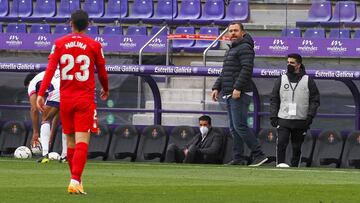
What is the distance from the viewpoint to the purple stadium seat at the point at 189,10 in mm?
28406

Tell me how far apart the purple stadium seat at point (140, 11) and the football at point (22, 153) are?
1095 cm

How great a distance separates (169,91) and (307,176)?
877 cm

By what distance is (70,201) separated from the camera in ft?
31.3

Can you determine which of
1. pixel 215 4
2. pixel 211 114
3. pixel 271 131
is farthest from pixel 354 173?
pixel 215 4

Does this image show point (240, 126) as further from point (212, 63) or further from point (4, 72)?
point (212, 63)

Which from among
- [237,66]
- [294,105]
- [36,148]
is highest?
[237,66]

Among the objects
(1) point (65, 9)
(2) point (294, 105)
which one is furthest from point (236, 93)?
(1) point (65, 9)

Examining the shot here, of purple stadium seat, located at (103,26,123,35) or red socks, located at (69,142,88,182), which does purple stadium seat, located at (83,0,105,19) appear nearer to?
purple stadium seat, located at (103,26,123,35)

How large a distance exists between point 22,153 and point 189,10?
436 inches

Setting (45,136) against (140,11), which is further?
(140,11)

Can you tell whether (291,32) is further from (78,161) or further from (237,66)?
(78,161)

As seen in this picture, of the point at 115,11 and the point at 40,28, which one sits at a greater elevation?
the point at 115,11

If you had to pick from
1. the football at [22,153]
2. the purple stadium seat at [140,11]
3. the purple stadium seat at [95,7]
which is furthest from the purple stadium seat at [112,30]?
the football at [22,153]

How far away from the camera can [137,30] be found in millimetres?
27609
